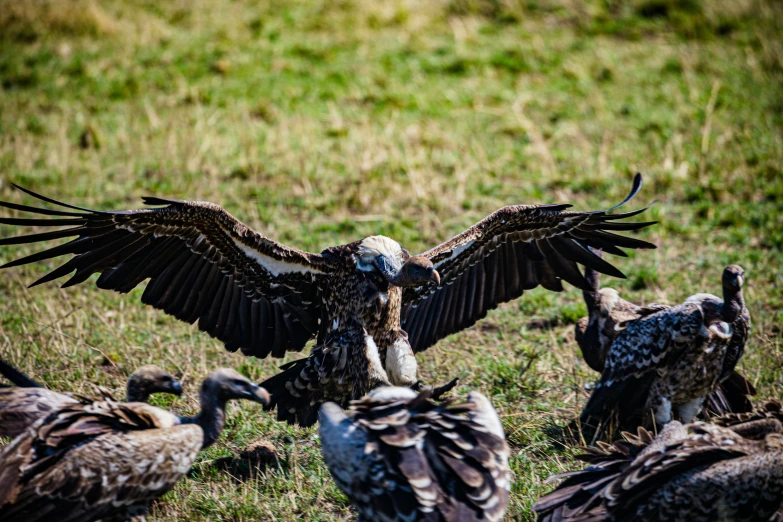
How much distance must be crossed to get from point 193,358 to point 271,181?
3836 millimetres

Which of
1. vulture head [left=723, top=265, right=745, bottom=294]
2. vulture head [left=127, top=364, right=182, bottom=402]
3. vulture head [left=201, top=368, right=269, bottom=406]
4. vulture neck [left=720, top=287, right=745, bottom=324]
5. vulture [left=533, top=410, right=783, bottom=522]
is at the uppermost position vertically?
vulture head [left=127, top=364, right=182, bottom=402]

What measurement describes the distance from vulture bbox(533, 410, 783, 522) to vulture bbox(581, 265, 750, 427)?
4.07 feet

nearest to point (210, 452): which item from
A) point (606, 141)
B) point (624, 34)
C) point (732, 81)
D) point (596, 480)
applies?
point (596, 480)

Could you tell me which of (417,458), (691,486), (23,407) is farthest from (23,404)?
(691,486)

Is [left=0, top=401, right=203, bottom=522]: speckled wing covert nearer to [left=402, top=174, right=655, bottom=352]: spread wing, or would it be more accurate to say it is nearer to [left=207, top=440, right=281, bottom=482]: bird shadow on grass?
[left=207, top=440, right=281, bottom=482]: bird shadow on grass

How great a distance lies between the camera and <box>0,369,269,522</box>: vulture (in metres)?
3.88

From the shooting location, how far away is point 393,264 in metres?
5.66

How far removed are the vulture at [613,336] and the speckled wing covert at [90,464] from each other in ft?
10.3

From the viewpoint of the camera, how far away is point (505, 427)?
5.63 m

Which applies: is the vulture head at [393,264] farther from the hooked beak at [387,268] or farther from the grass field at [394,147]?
the grass field at [394,147]

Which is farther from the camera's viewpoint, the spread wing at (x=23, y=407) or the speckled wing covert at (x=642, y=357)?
the speckled wing covert at (x=642, y=357)

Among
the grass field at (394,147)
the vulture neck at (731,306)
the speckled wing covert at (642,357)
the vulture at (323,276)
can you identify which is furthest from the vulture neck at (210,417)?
the vulture neck at (731,306)

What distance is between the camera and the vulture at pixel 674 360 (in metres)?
5.55

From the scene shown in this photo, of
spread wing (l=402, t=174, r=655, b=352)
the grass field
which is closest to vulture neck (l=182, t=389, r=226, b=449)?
the grass field
